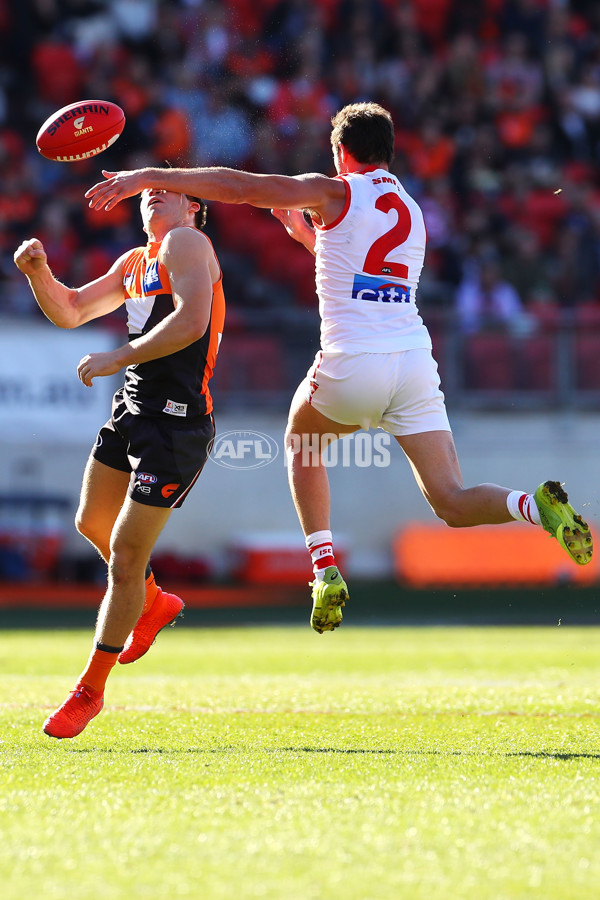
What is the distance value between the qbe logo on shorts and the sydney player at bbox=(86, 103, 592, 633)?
29.1 ft

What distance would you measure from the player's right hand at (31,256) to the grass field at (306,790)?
6.38ft

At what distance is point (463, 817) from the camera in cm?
348

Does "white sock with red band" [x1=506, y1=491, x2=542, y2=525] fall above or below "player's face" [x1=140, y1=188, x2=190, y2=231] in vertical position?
below

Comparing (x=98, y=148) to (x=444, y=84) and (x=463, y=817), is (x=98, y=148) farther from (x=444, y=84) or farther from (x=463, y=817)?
(x=444, y=84)

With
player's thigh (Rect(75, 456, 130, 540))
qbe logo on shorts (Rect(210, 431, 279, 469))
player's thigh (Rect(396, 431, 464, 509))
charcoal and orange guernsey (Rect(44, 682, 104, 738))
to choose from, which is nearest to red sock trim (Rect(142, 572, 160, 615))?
player's thigh (Rect(75, 456, 130, 540))

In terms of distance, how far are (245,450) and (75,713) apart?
1052cm

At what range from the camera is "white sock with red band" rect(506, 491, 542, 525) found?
16.4 feet

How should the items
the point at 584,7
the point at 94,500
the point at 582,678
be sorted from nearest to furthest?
the point at 94,500
the point at 582,678
the point at 584,7

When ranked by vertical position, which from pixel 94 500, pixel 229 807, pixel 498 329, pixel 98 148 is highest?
pixel 498 329

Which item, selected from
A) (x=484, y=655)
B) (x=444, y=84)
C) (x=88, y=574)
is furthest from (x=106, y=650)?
(x=444, y=84)

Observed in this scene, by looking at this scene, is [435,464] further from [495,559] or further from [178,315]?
[495,559]

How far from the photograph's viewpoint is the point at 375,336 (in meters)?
5.24

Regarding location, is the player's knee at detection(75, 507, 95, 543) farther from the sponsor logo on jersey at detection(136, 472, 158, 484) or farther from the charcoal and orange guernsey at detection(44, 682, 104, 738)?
the charcoal and orange guernsey at detection(44, 682, 104, 738)

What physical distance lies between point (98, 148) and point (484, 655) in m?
5.51
